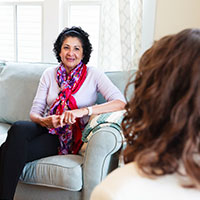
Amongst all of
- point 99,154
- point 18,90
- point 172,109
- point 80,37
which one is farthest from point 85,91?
point 172,109

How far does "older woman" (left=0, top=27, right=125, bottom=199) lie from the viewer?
1841 millimetres

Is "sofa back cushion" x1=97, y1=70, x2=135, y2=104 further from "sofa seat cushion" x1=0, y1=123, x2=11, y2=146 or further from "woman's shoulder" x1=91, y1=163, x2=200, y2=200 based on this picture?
"woman's shoulder" x1=91, y1=163, x2=200, y2=200

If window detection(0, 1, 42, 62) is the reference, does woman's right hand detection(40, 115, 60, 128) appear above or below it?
below

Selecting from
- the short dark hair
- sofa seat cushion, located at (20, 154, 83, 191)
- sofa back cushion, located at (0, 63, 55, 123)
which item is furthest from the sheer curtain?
sofa seat cushion, located at (20, 154, 83, 191)

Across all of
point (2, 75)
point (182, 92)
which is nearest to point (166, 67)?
point (182, 92)

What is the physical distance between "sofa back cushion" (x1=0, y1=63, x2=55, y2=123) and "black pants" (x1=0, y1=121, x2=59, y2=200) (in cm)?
48

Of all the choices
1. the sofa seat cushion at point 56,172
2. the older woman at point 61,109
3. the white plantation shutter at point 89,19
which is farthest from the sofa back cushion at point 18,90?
the sofa seat cushion at point 56,172

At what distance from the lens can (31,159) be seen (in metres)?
1.91

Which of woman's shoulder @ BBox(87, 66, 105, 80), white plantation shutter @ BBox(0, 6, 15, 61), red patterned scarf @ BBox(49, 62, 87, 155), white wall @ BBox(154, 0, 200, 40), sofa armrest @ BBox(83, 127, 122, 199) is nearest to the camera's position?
sofa armrest @ BBox(83, 127, 122, 199)

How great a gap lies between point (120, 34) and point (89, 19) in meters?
0.53

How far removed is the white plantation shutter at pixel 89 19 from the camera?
2.96 meters

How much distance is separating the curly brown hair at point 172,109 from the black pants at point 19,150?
4.18ft

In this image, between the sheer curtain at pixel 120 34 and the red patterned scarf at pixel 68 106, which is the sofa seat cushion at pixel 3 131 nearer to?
the red patterned scarf at pixel 68 106

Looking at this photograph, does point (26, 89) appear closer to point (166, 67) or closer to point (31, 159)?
point (31, 159)
